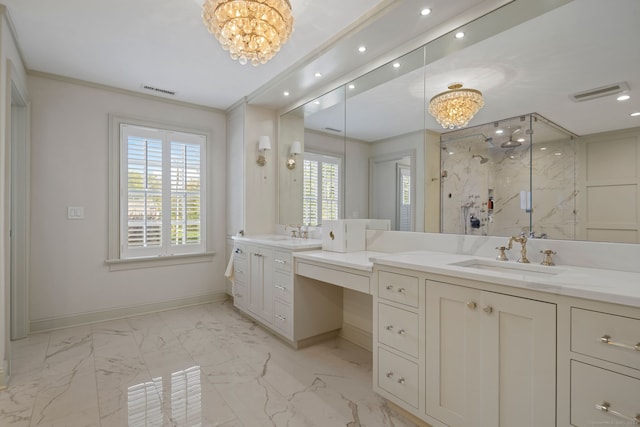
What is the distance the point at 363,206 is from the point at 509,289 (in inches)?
66.5

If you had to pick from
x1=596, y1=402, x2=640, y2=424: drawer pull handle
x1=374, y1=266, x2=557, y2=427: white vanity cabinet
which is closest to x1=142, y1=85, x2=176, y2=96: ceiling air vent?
x1=374, y1=266, x2=557, y2=427: white vanity cabinet

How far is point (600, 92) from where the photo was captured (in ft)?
5.25

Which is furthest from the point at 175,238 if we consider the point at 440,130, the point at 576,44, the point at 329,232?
the point at 576,44

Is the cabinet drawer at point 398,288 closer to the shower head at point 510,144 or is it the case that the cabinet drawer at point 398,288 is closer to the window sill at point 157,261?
the shower head at point 510,144

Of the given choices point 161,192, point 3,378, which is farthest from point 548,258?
point 161,192

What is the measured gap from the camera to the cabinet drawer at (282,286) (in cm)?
277

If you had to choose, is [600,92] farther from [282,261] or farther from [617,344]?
[282,261]

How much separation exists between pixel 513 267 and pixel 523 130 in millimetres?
832

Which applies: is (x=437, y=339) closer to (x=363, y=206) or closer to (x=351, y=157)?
Result: (x=363, y=206)

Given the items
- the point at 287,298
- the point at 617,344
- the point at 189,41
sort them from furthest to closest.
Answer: the point at 287,298 < the point at 189,41 < the point at 617,344

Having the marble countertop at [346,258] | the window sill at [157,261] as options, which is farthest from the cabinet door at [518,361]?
the window sill at [157,261]

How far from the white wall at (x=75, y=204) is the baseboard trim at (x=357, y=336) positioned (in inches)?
90.8

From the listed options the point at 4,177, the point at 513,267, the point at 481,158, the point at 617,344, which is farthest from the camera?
the point at 4,177

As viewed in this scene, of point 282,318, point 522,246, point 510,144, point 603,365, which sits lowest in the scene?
point 282,318
